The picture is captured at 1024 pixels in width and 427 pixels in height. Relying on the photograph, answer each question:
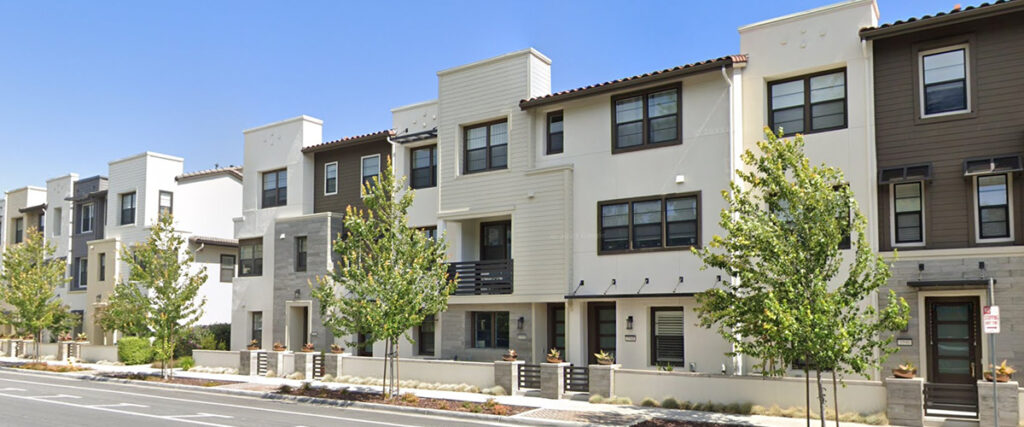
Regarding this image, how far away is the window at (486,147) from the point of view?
86.8ft

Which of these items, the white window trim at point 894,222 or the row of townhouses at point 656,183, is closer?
the row of townhouses at point 656,183

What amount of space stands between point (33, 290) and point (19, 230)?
17.6 meters

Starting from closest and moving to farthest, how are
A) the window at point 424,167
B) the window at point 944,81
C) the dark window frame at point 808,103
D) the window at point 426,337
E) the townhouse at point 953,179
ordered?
the townhouse at point 953,179, the window at point 944,81, the dark window frame at point 808,103, the window at point 426,337, the window at point 424,167

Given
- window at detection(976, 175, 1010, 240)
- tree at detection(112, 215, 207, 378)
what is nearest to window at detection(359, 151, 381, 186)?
tree at detection(112, 215, 207, 378)

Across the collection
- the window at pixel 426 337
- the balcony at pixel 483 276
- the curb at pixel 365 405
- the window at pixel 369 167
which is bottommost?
the curb at pixel 365 405

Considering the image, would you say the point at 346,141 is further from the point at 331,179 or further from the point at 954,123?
the point at 954,123

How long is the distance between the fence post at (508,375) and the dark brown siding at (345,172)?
10186mm

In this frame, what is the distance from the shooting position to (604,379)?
2105cm

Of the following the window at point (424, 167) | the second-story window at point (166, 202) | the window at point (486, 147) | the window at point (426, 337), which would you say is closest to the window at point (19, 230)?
the second-story window at point (166, 202)

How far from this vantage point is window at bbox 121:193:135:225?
40656 millimetres

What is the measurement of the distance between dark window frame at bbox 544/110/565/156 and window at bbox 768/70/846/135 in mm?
6368

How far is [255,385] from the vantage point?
87.7 feet

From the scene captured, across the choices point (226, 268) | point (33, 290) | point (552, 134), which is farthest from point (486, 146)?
point (33, 290)

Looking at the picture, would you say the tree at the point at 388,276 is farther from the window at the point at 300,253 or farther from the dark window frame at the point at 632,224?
the window at the point at 300,253
